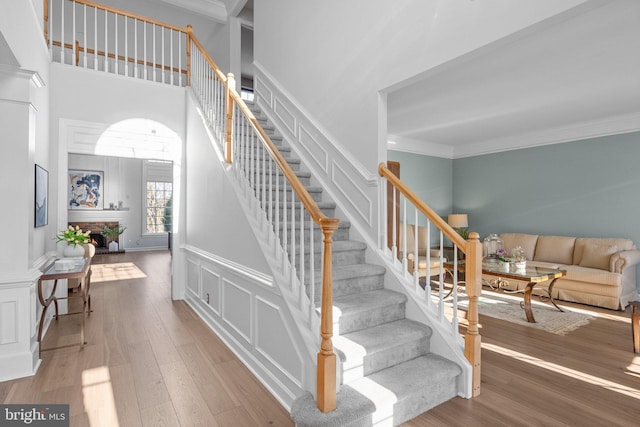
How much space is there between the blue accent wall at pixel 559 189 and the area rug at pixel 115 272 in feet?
24.2

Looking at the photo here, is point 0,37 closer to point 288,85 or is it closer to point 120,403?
point 120,403

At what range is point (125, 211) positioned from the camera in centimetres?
1071

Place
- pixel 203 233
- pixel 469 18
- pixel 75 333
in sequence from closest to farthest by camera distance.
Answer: pixel 469 18 < pixel 75 333 < pixel 203 233

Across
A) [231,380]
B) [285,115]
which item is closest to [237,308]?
[231,380]

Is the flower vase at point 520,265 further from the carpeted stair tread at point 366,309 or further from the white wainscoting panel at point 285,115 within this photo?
the white wainscoting panel at point 285,115

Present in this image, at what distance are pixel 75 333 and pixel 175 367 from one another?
66.3 inches

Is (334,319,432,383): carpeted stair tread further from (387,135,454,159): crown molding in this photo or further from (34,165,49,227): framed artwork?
(387,135,454,159): crown molding

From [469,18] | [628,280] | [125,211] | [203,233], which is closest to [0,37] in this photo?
[203,233]

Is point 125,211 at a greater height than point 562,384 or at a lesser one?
greater

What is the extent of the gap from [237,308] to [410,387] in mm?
1690

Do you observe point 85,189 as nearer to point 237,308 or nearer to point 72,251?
point 72,251

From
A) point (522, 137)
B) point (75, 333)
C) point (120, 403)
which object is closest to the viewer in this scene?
point (120, 403)

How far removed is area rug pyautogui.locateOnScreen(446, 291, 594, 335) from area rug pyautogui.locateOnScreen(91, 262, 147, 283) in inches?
241

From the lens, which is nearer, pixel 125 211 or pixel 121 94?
pixel 121 94
